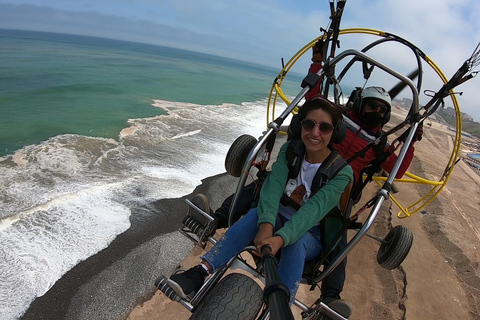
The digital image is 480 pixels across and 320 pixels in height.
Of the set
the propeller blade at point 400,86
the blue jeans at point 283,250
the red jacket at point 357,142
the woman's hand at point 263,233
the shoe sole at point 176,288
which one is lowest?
the shoe sole at point 176,288

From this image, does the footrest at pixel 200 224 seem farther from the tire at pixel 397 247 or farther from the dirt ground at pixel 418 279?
the tire at pixel 397 247

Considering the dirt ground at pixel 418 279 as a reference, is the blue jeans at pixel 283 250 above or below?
above

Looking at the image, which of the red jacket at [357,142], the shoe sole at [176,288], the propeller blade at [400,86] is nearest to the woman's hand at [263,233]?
the shoe sole at [176,288]

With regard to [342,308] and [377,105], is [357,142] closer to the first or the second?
[377,105]

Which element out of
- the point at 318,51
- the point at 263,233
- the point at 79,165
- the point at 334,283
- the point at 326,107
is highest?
the point at 318,51

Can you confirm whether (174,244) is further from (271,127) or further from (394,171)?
(394,171)

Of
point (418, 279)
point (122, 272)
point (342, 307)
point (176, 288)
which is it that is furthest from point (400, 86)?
point (122, 272)

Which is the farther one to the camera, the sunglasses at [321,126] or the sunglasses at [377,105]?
the sunglasses at [377,105]
